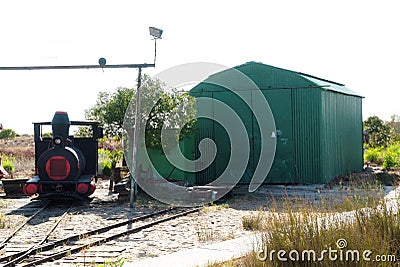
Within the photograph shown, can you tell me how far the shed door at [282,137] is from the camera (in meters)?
19.3

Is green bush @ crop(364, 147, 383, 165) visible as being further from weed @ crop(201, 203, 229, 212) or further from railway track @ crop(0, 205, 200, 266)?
railway track @ crop(0, 205, 200, 266)

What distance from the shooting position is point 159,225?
1178 centimetres

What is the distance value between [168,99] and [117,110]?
1.74 metres

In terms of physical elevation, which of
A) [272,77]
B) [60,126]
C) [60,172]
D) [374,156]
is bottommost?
[374,156]

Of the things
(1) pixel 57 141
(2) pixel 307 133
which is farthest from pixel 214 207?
(2) pixel 307 133

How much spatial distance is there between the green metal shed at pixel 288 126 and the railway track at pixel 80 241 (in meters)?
6.94

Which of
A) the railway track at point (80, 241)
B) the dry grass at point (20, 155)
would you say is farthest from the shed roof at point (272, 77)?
the dry grass at point (20, 155)

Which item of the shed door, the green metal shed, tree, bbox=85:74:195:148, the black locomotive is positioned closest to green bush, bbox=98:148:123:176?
tree, bbox=85:74:195:148

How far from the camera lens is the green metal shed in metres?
18.9

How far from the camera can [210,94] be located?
20.2m

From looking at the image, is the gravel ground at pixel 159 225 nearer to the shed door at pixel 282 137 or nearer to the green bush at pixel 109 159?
the shed door at pixel 282 137

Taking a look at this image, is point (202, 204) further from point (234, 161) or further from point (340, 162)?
point (340, 162)

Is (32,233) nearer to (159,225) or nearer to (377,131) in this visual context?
(159,225)

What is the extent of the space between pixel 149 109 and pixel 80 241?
7825 mm
